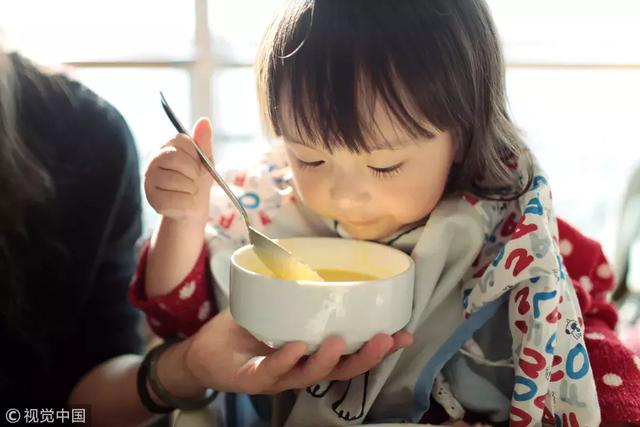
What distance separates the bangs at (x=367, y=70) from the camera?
70 cm

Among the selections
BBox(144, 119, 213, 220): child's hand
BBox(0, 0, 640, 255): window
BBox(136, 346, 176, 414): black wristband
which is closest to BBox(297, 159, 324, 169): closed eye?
BBox(144, 119, 213, 220): child's hand

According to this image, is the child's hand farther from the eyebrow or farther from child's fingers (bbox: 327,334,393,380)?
child's fingers (bbox: 327,334,393,380)

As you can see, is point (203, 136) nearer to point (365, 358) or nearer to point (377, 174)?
point (377, 174)

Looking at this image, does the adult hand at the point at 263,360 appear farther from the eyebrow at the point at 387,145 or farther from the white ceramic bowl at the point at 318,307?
the eyebrow at the point at 387,145

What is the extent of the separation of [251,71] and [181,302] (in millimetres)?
1071

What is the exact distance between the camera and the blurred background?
6.45ft

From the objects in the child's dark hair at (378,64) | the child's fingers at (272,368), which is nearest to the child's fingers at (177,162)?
the child's dark hair at (378,64)

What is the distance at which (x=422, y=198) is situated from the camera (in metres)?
0.79

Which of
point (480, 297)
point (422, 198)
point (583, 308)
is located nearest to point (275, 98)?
point (422, 198)

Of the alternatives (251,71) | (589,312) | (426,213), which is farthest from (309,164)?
(251,71)

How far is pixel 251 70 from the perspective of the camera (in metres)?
1.83

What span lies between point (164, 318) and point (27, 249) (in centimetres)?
21

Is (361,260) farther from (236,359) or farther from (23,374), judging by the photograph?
(23,374)

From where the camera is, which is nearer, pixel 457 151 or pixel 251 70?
pixel 457 151
